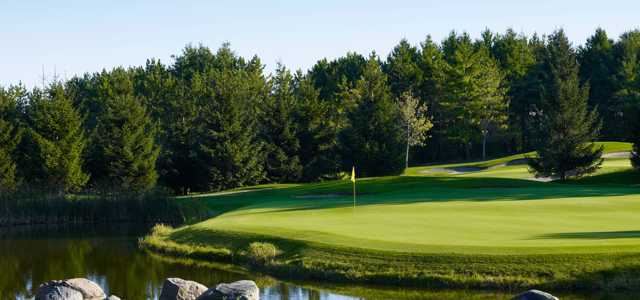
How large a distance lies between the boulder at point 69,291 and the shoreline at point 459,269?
21.4ft

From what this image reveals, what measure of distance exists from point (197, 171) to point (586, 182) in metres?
33.1

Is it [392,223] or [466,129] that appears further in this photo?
[466,129]

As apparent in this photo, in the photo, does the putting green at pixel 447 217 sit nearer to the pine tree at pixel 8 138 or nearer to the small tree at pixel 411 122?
the pine tree at pixel 8 138

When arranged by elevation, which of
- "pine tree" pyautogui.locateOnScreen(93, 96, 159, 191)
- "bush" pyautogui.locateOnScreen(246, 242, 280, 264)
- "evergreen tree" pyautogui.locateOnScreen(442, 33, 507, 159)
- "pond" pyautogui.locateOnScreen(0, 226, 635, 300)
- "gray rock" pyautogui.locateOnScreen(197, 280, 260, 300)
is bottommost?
"pond" pyautogui.locateOnScreen(0, 226, 635, 300)

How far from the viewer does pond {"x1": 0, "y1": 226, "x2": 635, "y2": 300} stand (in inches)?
1025

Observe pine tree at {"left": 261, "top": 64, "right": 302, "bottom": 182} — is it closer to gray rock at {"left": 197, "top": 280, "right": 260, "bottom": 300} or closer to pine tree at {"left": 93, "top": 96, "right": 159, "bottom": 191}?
pine tree at {"left": 93, "top": 96, "right": 159, "bottom": 191}

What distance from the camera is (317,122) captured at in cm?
7825

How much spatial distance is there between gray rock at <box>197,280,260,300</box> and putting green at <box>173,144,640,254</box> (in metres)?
6.24

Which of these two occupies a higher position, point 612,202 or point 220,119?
point 220,119

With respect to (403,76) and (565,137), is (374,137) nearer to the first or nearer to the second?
(565,137)

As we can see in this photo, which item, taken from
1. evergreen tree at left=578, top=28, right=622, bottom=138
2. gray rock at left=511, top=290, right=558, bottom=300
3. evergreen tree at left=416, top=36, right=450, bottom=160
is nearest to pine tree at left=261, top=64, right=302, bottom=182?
evergreen tree at left=416, top=36, right=450, bottom=160

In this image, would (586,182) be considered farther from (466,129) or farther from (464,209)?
(466,129)

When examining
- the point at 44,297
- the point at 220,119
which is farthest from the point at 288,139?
the point at 44,297

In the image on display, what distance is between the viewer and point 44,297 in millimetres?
24688
